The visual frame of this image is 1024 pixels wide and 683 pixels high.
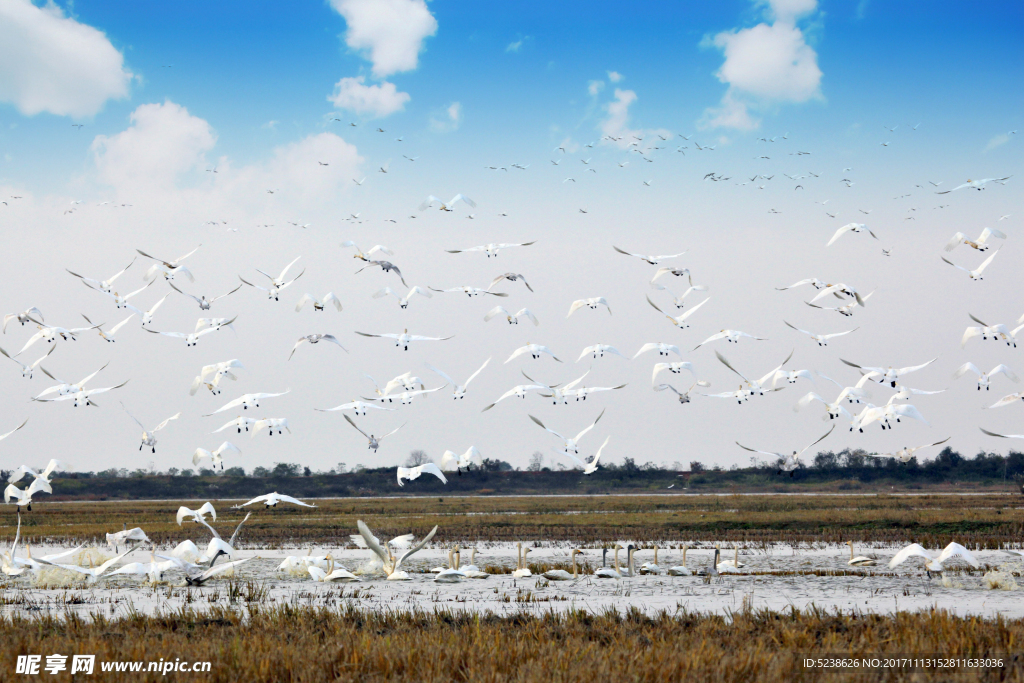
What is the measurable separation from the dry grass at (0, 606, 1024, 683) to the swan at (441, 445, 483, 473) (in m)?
9.00

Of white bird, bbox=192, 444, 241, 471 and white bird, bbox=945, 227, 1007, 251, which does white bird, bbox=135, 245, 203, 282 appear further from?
white bird, bbox=945, 227, 1007, 251

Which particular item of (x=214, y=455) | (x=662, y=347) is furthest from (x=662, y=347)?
(x=214, y=455)

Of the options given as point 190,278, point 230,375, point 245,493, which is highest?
point 190,278

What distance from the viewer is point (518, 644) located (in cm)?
1130

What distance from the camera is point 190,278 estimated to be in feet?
81.5

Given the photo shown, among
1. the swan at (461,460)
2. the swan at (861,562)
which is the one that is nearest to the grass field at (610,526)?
the swan at (861,562)

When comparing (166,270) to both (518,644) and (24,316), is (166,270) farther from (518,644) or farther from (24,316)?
(518,644)

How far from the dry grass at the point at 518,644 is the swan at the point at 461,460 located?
8999 mm

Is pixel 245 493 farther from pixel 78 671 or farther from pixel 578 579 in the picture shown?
pixel 78 671

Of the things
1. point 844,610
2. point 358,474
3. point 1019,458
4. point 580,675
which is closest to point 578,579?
point 844,610

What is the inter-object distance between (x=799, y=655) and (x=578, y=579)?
1129cm

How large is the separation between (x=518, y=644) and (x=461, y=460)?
12979 millimetres

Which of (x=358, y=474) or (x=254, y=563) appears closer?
(x=254, y=563)

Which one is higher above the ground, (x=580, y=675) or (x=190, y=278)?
(x=190, y=278)
